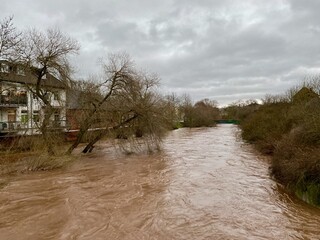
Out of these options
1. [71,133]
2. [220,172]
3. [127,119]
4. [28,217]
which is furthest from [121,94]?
[28,217]

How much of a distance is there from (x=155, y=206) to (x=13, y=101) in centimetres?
2576

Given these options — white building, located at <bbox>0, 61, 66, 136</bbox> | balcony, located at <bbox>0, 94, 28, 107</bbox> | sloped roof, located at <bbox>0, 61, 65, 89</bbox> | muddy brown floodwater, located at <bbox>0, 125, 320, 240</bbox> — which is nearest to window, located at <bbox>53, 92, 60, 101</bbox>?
white building, located at <bbox>0, 61, 66, 136</bbox>

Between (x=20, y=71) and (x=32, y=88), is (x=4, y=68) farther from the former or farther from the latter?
(x=32, y=88)

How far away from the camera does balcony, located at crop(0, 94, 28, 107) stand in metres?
29.8

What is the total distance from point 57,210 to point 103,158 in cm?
1178

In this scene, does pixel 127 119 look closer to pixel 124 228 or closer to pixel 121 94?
pixel 121 94

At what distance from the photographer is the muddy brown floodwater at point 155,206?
8000 millimetres

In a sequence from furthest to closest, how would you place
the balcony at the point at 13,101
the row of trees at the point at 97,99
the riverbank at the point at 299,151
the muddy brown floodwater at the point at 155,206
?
the balcony at the point at 13,101 → the row of trees at the point at 97,99 → the riverbank at the point at 299,151 → the muddy brown floodwater at the point at 155,206

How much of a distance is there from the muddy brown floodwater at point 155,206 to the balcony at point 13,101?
16478mm

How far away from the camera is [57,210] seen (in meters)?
9.96

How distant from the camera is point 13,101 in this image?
30.9 metres

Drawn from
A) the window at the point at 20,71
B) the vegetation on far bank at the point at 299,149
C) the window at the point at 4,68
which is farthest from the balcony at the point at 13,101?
the vegetation on far bank at the point at 299,149

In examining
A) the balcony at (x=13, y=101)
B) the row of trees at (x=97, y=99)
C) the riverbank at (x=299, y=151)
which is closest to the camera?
the riverbank at (x=299, y=151)

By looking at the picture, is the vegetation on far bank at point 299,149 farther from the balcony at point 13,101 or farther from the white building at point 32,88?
the balcony at point 13,101
